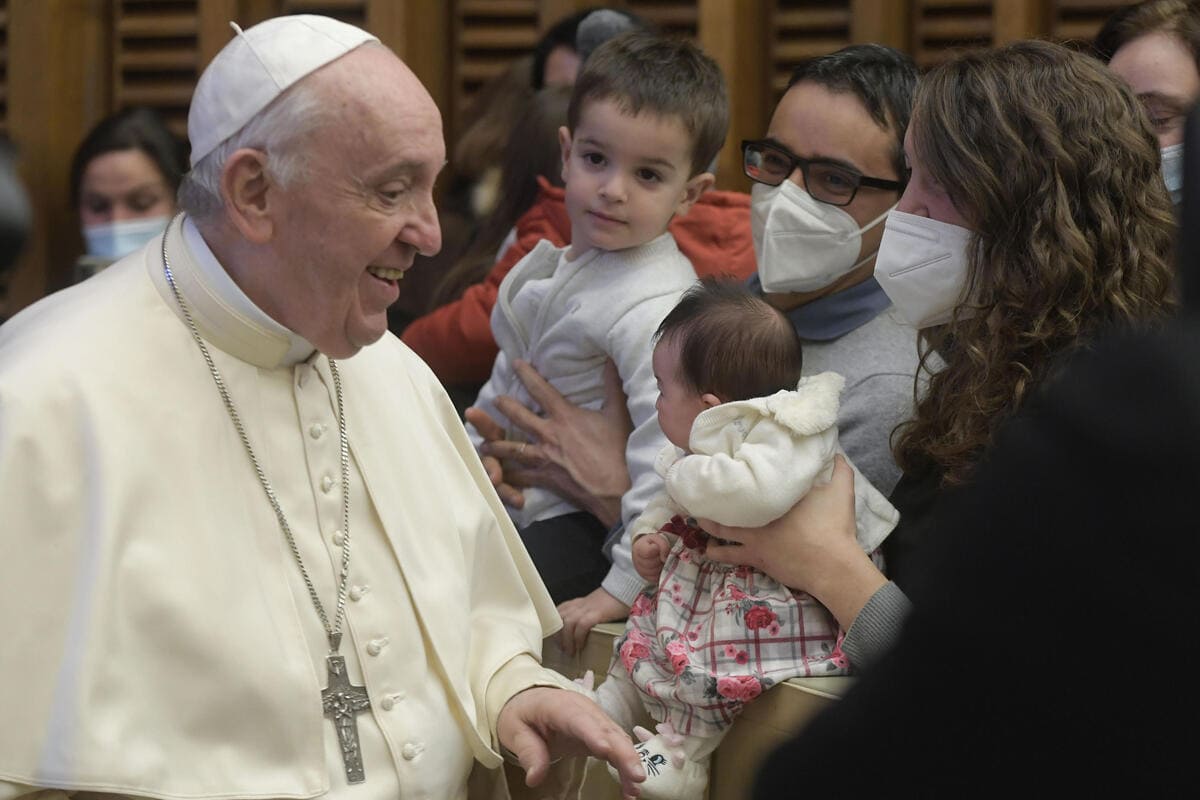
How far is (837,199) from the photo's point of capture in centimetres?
304

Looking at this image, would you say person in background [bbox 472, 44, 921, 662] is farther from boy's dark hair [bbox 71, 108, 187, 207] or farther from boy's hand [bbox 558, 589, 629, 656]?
boy's dark hair [bbox 71, 108, 187, 207]

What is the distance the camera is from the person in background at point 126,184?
4.77 meters

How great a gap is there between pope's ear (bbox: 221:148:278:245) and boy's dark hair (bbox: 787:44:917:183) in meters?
1.16

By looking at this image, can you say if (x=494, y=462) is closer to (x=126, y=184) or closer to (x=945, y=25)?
(x=126, y=184)

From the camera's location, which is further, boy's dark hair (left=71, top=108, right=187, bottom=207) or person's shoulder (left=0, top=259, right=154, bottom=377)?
boy's dark hair (left=71, top=108, right=187, bottom=207)

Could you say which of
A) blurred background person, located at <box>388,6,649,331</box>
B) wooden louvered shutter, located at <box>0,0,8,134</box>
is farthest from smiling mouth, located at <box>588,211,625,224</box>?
wooden louvered shutter, located at <box>0,0,8,134</box>

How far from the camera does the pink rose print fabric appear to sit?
2.48 metres

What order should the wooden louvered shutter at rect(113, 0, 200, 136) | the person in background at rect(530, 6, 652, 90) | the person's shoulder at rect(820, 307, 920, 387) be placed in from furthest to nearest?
the wooden louvered shutter at rect(113, 0, 200, 136)
the person in background at rect(530, 6, 652, 90)
the person's shoulder at rect(820, 307, 920, 387)

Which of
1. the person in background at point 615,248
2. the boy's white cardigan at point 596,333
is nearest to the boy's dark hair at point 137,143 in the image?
Result: the boy's white cardigan at point 596,333

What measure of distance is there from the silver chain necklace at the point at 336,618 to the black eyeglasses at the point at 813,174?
42.3 inches

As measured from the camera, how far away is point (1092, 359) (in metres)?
1.01

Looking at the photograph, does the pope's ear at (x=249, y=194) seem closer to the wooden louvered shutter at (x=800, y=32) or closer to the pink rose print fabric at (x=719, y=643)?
the pink rose print fabric at (x=719, y=643)

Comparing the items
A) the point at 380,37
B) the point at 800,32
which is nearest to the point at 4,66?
the point at 380,37

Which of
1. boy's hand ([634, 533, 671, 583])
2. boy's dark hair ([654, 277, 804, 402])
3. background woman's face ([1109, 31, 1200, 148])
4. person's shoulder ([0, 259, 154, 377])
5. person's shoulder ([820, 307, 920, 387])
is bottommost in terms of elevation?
boy's hand ([634, 533, 671, 583])
